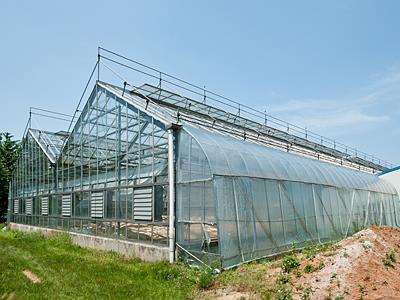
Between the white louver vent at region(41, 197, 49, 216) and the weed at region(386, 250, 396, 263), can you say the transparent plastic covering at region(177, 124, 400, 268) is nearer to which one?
the weed at region(386, 250, 396, 263)

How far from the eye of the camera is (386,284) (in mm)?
7621

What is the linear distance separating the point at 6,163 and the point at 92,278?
3676 cm

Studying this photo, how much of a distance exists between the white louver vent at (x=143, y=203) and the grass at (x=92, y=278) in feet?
5.34

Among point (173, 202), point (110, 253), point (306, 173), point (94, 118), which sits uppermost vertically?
point (94, 118)

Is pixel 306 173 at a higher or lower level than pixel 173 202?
higher

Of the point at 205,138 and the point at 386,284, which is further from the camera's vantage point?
the point at 205,138

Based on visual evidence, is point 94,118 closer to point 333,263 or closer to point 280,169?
point 280,169

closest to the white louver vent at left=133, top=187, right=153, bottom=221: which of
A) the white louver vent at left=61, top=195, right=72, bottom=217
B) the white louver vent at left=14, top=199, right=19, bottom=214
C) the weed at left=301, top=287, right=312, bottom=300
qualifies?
the weed at left=301, top=287, right=312, bottom=300

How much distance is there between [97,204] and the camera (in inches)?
661

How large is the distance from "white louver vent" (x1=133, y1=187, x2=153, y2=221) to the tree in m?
25.4

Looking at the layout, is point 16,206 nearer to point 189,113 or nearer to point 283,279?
point 189,113

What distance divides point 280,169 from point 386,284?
7.44 metres

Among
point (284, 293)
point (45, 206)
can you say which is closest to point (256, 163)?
point (284, 293)

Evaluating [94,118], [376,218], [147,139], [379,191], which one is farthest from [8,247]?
[379,191]
